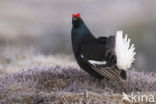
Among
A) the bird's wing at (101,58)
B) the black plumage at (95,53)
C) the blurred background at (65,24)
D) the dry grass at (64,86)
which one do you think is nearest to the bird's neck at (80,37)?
the black plumage at (95,53)

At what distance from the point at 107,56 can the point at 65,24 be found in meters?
14.1

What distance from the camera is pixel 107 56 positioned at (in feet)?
26.5

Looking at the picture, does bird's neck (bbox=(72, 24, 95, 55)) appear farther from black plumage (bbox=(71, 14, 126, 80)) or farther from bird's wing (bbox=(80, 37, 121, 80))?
bird's wing (bbox=(80, 37, 121, 80))

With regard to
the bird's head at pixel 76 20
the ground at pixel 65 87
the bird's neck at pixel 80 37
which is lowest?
the ground at pixel 65 87

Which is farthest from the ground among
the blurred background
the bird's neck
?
the blurred background

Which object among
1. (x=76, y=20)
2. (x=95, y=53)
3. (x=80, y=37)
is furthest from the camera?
(x=76, y=20)

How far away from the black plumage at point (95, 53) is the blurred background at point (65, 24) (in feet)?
22.0

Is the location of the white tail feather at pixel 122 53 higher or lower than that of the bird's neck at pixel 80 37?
lower

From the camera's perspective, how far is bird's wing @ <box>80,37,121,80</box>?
26.0 feet

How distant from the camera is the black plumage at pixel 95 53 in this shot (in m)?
7.94

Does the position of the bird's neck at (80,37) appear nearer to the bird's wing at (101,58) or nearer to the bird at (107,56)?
the bird at (107,56)

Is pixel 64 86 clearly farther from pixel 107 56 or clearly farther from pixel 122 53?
pixel 122 53

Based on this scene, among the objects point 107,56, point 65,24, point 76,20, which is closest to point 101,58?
point 107,56

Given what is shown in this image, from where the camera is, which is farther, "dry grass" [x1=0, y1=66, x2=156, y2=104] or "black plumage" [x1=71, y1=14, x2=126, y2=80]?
"black plumage" [x1=71, y1=14, x2=126, y2=80]
